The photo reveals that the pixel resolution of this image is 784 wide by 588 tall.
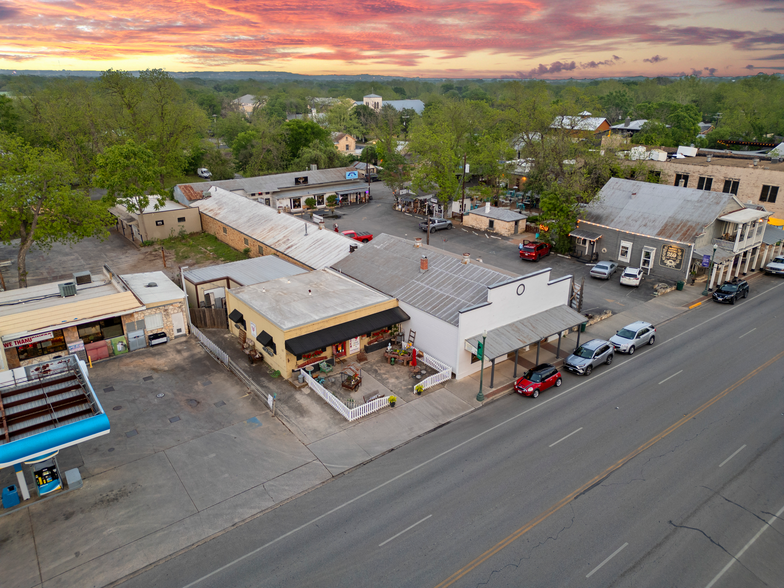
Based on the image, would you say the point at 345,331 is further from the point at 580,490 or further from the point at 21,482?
the point at 21,482

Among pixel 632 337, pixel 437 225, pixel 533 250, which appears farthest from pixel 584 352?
pixel 437 225

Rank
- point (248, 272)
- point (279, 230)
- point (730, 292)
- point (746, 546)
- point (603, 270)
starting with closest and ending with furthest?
point (746, 546), point (248, 272), point (730, 292), point (603, 270), point (279, 230)

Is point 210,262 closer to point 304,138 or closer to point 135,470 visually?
point 135,470

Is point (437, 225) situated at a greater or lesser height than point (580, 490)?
greater

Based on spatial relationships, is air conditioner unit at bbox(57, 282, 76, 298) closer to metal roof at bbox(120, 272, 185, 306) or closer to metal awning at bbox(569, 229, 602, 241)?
metal roof at bbox(120, 272, 185, 306)

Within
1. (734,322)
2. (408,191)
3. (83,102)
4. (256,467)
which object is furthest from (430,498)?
(83,102)

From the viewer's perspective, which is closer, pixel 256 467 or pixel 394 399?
pixel 256 467

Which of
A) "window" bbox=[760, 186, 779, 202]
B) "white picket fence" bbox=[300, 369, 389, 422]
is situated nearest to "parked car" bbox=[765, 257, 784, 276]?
"window" bbox=[760, 186, 779, 202]
